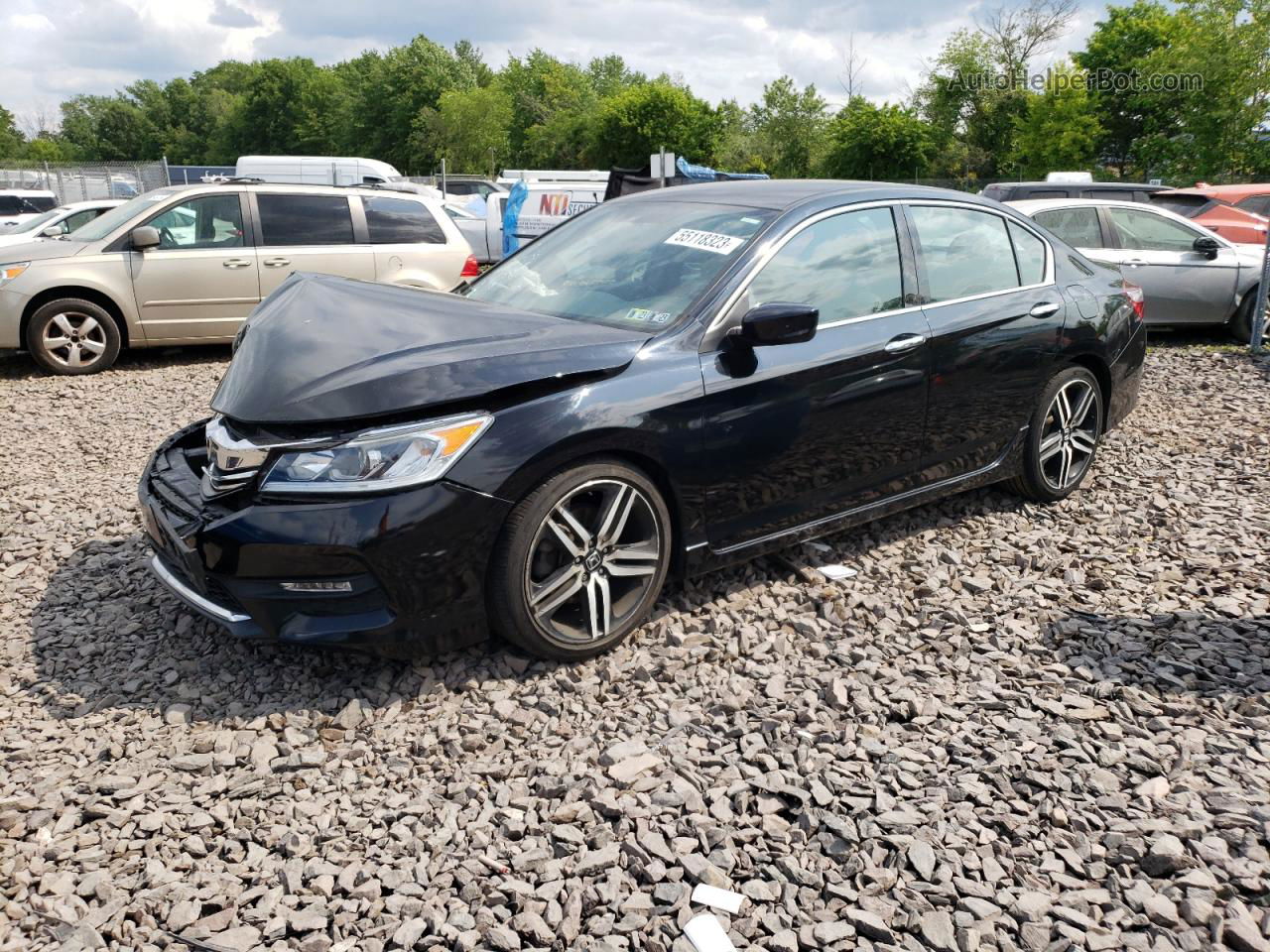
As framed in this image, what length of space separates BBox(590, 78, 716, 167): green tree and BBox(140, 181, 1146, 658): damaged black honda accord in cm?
6003

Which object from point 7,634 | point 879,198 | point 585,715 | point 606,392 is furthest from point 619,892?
point 879,198

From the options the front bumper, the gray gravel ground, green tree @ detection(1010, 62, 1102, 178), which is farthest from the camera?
green tree @ detection(1010, 62, 1102, 178)

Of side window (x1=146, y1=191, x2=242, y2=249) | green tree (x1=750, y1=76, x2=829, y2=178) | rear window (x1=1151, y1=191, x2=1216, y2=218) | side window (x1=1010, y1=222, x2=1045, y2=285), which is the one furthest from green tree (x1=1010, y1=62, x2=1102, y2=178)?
side window (x1=1010, y1=222, x2=1045, y2=285)

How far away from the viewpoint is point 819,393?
160 inches

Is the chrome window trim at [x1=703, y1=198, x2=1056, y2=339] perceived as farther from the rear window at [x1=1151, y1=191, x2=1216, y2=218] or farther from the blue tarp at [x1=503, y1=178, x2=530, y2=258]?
the blue tarp at [x1=503, y1=178, x2=530, y2=258]

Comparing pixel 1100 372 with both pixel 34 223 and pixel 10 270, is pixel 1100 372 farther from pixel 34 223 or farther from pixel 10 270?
pixel 34 223

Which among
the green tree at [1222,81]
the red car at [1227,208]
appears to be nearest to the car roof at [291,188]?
the red car at [1227,208]

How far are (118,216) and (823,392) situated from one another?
8.19 meters

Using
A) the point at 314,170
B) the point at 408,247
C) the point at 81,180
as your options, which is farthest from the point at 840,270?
the point at 81,180

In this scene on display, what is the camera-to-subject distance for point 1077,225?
1057 centimetres

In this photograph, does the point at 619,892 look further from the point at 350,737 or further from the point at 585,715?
the point at 350,737

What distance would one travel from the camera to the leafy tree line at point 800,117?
31.5 metres

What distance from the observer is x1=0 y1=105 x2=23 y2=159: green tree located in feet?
342

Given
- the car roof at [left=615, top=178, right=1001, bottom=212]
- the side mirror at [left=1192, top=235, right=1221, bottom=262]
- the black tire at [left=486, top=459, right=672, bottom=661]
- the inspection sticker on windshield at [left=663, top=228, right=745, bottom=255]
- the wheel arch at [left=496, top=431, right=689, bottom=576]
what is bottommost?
the black tire at [left=486, top=459, right=672, bottom=661]
